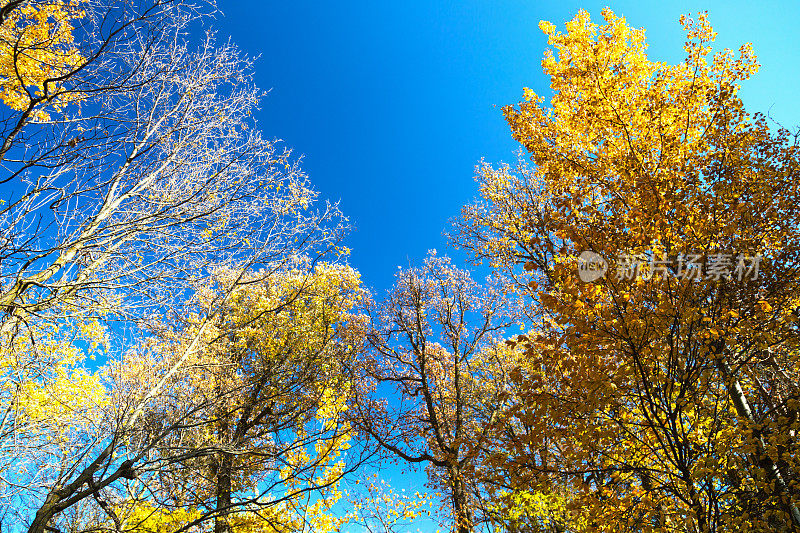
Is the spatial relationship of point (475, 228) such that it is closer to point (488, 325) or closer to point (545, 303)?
point (488, 325)

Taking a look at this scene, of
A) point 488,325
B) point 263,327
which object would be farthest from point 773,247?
point 263,327

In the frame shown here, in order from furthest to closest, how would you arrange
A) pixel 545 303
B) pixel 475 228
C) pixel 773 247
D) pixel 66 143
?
pixel 475 228
pixel 773 247
pixel 545 303
pixel 66 143

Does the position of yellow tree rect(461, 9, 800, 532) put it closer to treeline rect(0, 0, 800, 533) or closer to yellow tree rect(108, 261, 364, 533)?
treeline rect(0, 0, 800, 533)

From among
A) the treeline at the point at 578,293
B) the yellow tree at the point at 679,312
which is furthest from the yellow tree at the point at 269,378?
the yellow tree at the point at 679,312

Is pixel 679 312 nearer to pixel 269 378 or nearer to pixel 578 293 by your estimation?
pixel 578 293

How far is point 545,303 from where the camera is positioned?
4.06m

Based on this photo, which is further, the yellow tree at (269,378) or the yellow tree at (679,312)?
the yellow tree at (269,378)

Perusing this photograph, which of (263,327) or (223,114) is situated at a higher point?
(263,327)

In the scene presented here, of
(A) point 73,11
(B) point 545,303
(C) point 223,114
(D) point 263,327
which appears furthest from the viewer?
(D) point 263,327

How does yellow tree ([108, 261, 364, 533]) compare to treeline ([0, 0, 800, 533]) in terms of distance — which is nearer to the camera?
treeline ([0, 0, 800, 533])

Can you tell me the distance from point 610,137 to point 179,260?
21.2 ft

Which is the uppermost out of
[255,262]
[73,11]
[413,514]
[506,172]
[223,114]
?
[506,172]

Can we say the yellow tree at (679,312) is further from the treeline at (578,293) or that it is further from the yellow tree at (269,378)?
the yellow tree at (269,378)

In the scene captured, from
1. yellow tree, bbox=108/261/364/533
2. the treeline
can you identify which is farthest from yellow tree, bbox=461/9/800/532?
yellow tree, bbox=108/261/364/533
